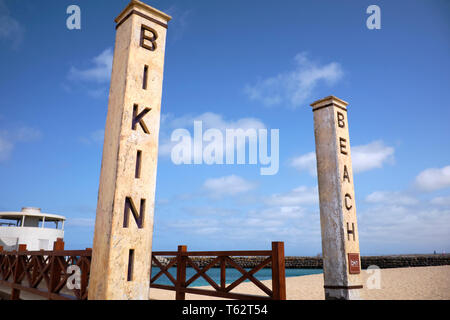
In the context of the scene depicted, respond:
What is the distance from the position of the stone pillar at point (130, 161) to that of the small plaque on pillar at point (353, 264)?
5009 mm

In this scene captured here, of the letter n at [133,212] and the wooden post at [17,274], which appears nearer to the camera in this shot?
the letter n at [133,212]

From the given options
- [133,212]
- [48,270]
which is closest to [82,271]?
[133,212]

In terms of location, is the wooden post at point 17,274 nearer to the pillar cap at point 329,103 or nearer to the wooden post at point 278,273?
the wooden post at point 278,273

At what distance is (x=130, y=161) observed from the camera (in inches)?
171

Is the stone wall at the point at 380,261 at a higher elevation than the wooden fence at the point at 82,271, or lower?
lower

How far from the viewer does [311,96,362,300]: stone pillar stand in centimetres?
731

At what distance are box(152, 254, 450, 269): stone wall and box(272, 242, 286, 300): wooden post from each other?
3428cm

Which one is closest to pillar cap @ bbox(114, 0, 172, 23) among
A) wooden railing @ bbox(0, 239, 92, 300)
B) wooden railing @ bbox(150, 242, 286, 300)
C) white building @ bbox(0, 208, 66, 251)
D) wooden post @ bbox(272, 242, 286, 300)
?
wooden railing @ bbox(0, 239, 92, 300)

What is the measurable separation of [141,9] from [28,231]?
2516 centimetres

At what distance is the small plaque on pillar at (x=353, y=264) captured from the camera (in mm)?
7305

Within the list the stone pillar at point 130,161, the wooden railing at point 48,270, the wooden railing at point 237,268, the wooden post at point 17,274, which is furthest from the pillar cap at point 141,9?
the wooden post at point 17,274

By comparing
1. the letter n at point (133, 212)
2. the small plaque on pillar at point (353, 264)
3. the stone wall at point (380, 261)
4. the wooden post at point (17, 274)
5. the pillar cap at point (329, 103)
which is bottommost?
the stone wall at point (380, 261)

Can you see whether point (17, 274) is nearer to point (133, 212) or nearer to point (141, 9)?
point (133, 212)
